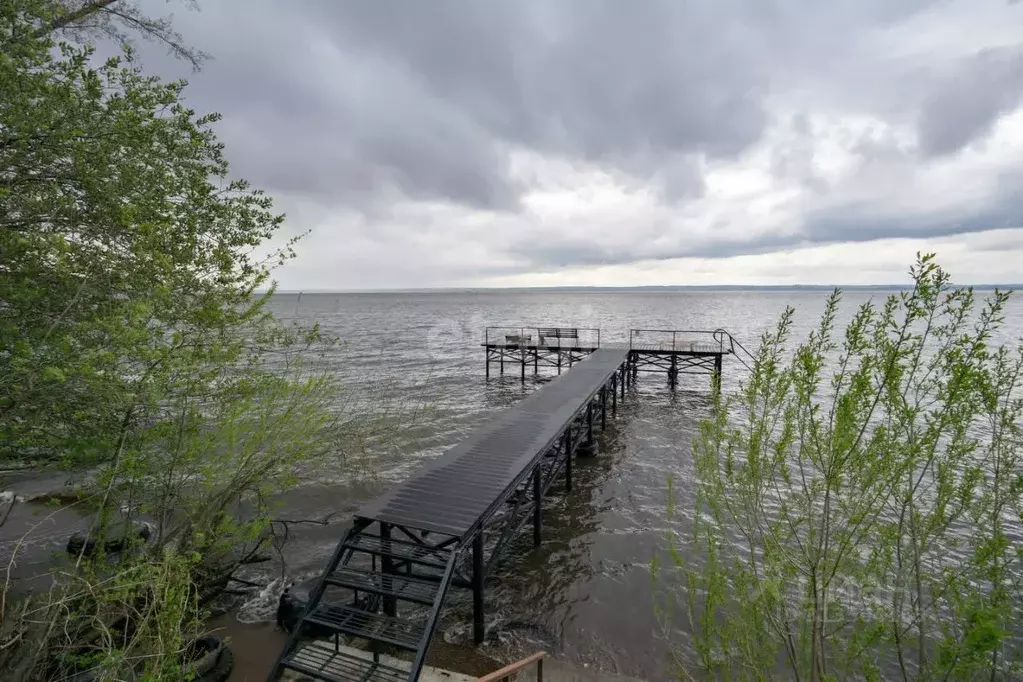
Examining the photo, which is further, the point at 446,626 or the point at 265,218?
the point at 446,626

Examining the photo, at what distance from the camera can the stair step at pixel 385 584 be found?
8.41 m

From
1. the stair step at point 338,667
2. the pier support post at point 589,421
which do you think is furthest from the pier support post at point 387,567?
the pier support post at point 589,421

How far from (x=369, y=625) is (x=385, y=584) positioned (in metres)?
0.95

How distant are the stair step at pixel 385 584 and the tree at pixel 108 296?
1.70 m

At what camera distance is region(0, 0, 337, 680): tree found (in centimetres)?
633

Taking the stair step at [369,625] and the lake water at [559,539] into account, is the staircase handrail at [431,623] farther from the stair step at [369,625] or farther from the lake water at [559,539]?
the lake water at [559,539]

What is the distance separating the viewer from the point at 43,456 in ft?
26.2

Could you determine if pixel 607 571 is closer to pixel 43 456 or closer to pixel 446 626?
pixel 446 626

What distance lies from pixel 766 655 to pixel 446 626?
22.8 ft

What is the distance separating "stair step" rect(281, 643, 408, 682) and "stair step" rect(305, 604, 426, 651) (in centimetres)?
39

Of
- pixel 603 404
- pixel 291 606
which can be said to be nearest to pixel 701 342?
pixel 603 404

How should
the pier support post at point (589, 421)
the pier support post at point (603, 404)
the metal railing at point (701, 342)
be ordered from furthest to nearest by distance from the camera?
1. the metal railing at point (701, 342)
2. the pier support post at point (603, 404)
3. the pier support post at point (589, 421)

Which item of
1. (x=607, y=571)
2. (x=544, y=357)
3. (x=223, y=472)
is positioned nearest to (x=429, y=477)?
(x=223, y=472)

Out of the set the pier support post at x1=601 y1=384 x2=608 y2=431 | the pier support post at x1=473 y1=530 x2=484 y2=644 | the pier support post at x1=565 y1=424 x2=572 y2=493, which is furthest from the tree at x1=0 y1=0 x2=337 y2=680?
the pier support post at x1=601 y1=384 x2=608 y2=431
